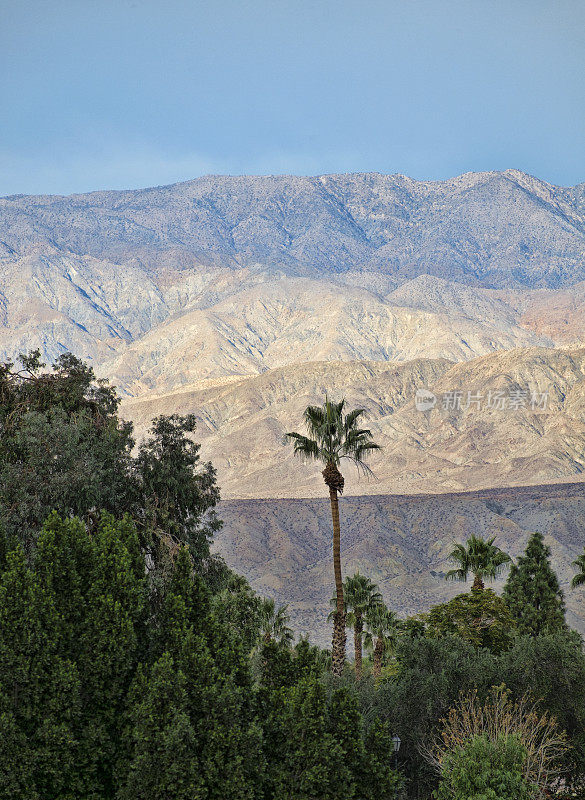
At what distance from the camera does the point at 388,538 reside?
121 metres

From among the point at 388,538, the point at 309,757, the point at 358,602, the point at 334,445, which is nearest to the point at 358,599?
the point at 358,602

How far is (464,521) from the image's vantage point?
124875 millimetres

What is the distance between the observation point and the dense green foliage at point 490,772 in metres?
16.6

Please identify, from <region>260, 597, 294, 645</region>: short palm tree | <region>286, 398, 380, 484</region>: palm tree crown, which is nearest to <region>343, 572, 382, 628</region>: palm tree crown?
<region>260, 597, 294, 645</region>: short palm tree

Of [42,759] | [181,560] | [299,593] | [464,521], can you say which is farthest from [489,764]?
[464,521]

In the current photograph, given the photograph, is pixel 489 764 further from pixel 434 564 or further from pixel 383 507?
pixel 383 507

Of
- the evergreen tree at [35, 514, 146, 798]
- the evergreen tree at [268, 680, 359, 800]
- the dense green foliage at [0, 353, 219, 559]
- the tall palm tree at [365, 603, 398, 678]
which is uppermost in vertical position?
the dense green foliage at [0, 353, 219, 559]

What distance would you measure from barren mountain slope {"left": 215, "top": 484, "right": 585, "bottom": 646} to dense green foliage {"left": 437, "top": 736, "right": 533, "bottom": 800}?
75.0 meters

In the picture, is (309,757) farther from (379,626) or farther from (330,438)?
(379,626)

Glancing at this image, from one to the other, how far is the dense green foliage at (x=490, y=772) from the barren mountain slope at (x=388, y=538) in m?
75.0

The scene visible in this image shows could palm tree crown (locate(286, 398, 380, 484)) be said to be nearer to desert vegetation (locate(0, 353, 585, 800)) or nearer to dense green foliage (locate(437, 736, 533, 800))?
desert vegetation (locate(0, 353, 585, 800))

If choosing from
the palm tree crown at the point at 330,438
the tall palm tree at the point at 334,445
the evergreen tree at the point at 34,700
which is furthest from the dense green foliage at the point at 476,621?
the evergreen tree at the point at 34,700

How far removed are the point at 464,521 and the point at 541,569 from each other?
272 ft

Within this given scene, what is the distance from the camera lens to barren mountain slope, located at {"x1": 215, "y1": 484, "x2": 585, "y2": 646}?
337 feet
